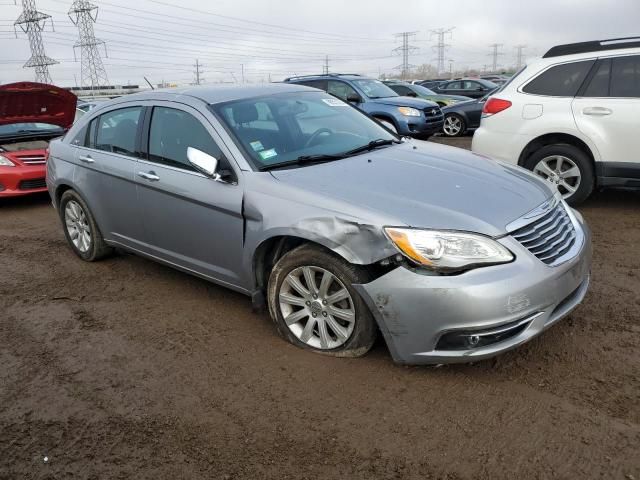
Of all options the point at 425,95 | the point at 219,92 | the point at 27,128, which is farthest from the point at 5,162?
the point at 425,95

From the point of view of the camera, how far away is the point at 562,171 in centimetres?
616

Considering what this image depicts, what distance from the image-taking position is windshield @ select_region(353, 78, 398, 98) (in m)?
12.2

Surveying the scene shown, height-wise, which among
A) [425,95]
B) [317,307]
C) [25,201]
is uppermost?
[425,95]

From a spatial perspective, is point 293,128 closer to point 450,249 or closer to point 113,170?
point 113,170

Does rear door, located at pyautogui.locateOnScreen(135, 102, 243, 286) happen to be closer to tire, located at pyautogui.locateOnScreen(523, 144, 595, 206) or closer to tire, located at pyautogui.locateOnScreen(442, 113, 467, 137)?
tire, located at pyautogui.locateOnScreen(523, 144, 595, 206)

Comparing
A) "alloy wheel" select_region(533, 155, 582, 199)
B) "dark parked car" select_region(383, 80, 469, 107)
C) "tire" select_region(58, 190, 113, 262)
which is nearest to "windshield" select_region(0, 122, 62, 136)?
"tire" select_region(58, 190, 113, 262)

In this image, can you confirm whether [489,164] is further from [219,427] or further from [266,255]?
[219,427]

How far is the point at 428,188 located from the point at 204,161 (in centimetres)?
140

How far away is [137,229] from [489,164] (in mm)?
2681

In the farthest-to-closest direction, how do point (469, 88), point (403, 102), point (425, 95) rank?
point (469, 88) → point (425, 95) → point (403, 102)

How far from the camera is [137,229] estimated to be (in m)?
4.42

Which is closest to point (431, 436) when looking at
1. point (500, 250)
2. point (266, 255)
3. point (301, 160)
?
point (500, 250)

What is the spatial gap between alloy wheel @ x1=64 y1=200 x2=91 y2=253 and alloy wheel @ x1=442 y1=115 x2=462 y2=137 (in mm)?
10753

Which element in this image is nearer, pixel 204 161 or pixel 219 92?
pixel 204 161
